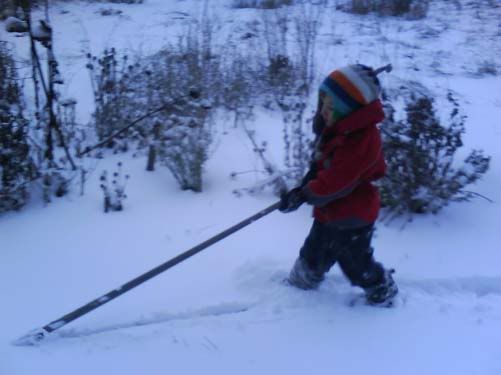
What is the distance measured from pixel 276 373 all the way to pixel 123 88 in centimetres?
300

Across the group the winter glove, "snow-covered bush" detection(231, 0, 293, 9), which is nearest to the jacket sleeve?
the winter glove

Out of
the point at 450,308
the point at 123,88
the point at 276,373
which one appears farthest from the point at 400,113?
the point at 276,373

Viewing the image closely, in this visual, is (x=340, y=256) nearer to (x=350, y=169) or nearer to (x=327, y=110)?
(x=350, y=169)

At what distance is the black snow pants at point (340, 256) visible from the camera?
2301 mm

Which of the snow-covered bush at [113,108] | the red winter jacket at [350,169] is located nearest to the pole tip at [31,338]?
the red winter jacket at [350,169]

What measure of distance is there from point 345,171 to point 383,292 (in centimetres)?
86

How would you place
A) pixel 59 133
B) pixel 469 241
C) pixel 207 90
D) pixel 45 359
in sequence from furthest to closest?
pixel 207 90 < pixel 59 133 < pixel 469 241 < pixel 45 359

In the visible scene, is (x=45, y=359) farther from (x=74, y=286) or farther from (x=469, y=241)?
(x=469, y=241)

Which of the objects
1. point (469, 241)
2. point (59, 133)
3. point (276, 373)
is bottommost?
point (276, 373)

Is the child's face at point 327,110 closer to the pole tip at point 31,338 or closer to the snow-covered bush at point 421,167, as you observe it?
the snow-covered bush at point 421,167

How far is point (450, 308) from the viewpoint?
8.46 feet

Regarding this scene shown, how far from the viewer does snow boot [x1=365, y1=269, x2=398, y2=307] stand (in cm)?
248

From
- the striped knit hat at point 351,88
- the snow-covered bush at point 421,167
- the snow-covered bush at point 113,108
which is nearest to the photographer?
the striped knit hat at point 351,88

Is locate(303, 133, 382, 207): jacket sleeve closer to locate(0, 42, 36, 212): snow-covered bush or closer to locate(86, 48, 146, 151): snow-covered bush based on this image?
locate(0, 42, 36, 212): snow-covered bush
